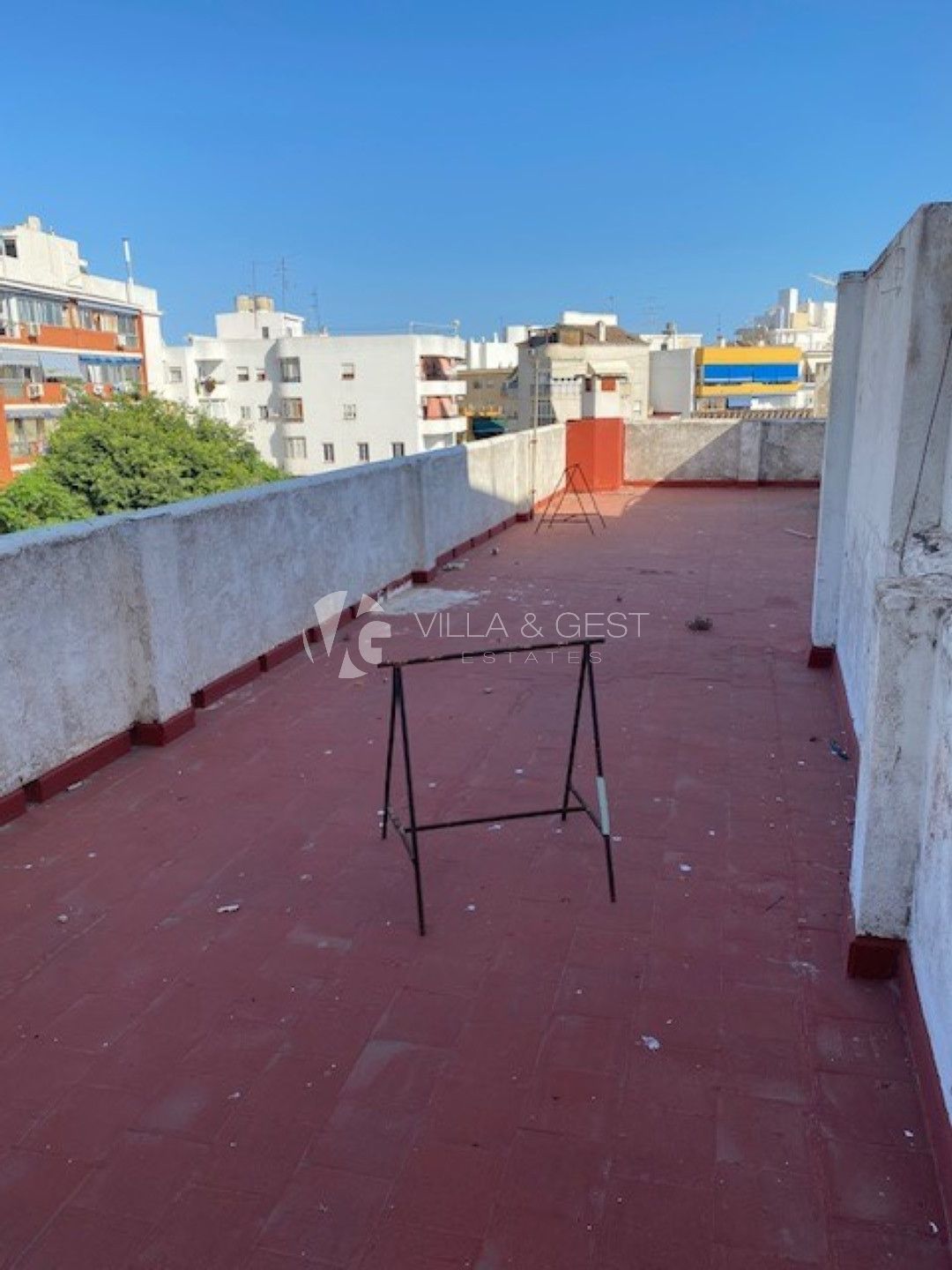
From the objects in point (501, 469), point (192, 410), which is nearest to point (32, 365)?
point (192, 410)

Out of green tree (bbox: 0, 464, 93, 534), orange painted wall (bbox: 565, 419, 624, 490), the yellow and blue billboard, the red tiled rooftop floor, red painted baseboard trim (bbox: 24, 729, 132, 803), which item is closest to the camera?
the red tiled rooftop floor

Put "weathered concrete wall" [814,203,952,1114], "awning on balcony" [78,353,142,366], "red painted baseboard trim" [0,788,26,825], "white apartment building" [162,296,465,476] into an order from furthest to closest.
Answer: "white apartment building" [162,296,465,476], "awning on balcony" [78,353,142,366], "red painted baseboard trim" [0,788,26,825], "weathered concrete wall" [814,203,952,1114]

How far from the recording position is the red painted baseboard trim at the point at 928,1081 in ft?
7.69

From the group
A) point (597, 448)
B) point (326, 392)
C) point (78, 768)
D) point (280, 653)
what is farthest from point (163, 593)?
point (326, 392)

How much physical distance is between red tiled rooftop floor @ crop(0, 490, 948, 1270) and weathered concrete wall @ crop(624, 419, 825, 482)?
13268mm

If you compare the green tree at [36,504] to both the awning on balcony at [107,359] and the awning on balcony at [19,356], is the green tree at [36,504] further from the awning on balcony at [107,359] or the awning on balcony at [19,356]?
the awning on balcony at [107,359]

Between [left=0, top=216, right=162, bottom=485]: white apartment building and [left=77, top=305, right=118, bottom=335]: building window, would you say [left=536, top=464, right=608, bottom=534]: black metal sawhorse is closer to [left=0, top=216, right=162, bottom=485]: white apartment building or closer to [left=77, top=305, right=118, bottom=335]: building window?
[left=0, top=216, right=162, bottom=485]: white apartment building

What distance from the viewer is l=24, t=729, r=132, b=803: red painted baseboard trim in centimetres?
471

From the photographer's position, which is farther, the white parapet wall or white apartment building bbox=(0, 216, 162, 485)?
white apartment building bbox=(0, 216, 162, 485)

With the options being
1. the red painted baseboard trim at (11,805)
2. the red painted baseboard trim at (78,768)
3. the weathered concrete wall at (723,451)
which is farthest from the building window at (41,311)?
the red painted baseboard trim at (11,805)

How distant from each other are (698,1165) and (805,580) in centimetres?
839

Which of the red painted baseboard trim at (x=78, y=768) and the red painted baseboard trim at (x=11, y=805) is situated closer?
the red painted baseboard trim at (x=11, y=805)

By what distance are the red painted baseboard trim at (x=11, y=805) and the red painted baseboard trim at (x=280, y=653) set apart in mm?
2369

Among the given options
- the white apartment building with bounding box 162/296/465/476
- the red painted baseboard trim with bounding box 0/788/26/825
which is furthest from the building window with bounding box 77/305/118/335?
the red painted baseboard trim with bounding box 0/788/26/825
